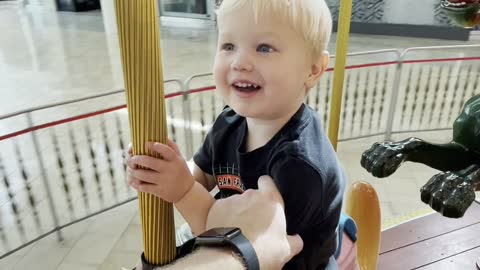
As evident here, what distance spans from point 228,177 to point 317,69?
0.29m

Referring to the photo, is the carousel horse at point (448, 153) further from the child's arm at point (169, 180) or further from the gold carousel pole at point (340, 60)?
the child's arm at point (169, 180)

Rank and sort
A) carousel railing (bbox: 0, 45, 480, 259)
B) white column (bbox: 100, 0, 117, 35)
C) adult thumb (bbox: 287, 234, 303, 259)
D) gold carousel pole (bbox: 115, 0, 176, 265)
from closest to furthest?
gold carousel pole (bbox: 115, 0, 176, 265) → adult thumb (bbox: 287, 234, 303, 259) → carousel railing (bbox: 0, 45, 480, 259) → white column (bbox: 100, 0, 117, 35)

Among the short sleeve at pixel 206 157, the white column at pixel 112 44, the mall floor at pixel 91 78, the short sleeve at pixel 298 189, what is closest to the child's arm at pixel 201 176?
Result: the short sleeve at pixel 206 157

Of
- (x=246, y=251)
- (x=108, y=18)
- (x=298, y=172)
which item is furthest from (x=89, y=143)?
(x=108, y=18)

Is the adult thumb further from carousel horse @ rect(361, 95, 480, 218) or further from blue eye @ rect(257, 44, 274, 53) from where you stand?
carousel horse @ rect(361, 95, 480, 218)

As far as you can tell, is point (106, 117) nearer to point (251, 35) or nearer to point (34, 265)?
point (34, 265)

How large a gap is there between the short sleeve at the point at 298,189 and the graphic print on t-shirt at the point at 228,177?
178 mm

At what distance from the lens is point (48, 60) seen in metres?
6.97

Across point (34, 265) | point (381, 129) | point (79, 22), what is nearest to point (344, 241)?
point (34, 265)

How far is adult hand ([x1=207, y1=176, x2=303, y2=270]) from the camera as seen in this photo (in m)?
0.51

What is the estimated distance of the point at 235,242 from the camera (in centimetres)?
50

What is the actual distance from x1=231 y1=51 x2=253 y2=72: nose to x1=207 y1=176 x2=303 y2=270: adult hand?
0.56 ft

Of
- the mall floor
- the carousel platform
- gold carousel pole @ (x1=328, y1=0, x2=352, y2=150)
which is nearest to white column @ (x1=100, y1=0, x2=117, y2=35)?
the mall floor

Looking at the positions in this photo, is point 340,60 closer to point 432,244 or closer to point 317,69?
point 317,69
